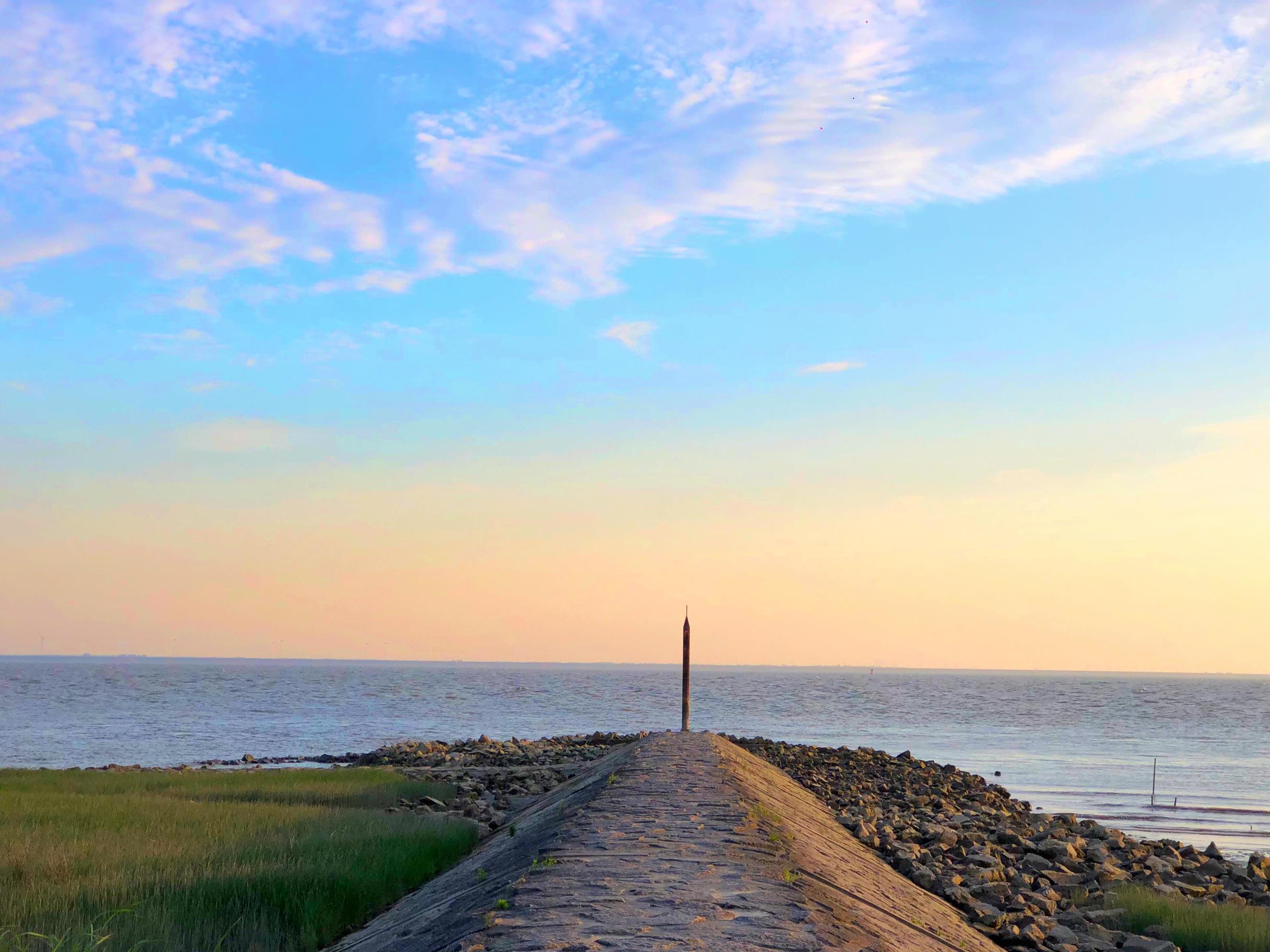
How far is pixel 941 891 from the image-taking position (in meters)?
13.7

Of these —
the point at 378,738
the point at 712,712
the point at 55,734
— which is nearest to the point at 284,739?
the point at 378,738

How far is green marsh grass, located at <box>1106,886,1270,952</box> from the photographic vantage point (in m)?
12.6

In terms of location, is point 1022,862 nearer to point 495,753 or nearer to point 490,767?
point 490,767

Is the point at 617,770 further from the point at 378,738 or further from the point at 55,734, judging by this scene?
the point at 55,734

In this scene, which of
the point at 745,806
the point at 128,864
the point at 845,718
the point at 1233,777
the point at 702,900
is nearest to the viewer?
the point at 702,900

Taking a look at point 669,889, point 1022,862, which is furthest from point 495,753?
point 669,889

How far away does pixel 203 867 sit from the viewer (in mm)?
11859

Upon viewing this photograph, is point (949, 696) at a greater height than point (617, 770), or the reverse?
point (617, 770)

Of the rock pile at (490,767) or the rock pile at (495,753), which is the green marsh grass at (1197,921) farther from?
the rock pile at (495,753)

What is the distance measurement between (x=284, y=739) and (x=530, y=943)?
162ft

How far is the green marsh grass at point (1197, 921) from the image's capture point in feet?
41.4

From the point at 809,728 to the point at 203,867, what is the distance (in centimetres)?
5310

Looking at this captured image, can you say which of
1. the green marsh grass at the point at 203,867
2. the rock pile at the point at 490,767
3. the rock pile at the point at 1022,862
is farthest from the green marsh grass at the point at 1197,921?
the rock pile at the point at 490,767

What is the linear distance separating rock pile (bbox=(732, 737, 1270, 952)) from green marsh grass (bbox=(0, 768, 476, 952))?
7.33 meters
